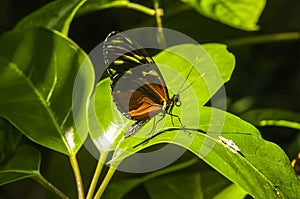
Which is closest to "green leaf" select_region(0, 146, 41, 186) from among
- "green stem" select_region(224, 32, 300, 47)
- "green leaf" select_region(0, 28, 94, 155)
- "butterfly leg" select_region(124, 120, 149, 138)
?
"green leaf" select_region(0, 28, 94, 155)

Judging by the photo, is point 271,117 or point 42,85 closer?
point 42,85

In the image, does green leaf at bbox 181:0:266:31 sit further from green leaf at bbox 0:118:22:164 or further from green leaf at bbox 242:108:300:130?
green leaf at bbox 0:118:22:164

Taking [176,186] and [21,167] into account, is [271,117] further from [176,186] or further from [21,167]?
[21,167]

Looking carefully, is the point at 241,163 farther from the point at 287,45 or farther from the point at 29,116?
the point at 287,45

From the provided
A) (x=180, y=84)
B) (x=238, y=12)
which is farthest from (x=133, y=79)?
(x=238, y=12)

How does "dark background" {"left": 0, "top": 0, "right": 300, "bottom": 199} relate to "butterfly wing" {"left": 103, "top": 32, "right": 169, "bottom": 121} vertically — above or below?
below

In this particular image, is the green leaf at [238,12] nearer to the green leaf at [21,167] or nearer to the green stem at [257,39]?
the green stem at [257,39]

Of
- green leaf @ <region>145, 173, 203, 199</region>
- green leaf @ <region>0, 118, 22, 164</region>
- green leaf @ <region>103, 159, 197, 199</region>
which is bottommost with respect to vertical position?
green leaf @ <region>145, 173, 203, 199</region>
